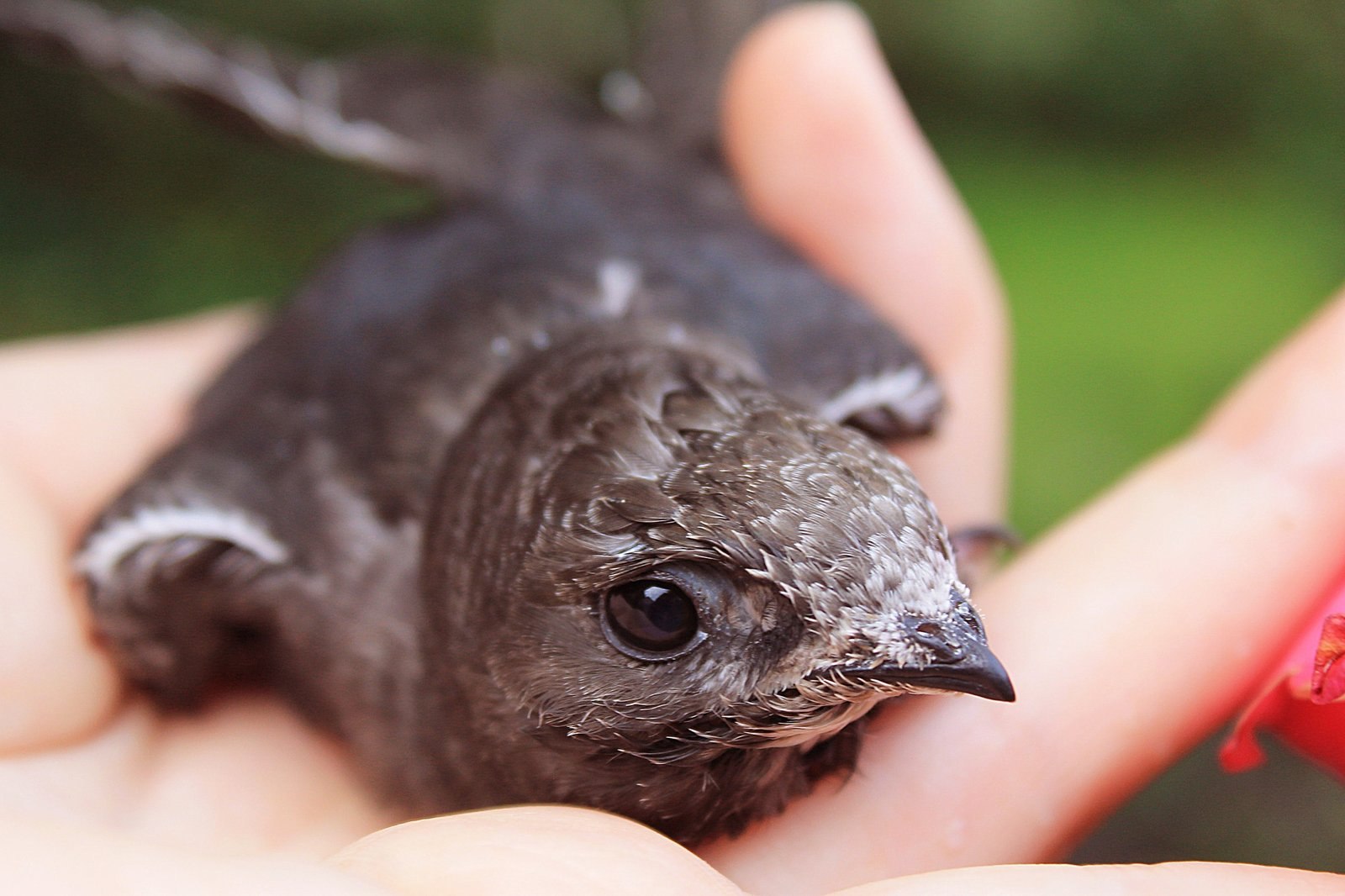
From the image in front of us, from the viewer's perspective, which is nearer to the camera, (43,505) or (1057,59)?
(43,505)

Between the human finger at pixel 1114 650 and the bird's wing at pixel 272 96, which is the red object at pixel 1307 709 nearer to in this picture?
the human finger at pixel 1114 650

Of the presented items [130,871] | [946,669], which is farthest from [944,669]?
[130,871]

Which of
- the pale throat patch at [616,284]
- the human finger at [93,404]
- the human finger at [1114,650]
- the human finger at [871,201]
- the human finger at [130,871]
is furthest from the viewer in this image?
the human finger at [871,201]

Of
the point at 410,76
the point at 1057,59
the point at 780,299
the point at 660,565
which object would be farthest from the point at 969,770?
the point at 1057,59

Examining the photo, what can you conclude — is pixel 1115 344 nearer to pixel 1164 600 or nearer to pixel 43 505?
pixel 1164 600

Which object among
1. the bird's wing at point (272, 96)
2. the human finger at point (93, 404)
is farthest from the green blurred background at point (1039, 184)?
the human finger at point (93, 404)

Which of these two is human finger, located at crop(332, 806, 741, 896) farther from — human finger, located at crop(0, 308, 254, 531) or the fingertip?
human finger, located at crop(0, 308, 254, 531)

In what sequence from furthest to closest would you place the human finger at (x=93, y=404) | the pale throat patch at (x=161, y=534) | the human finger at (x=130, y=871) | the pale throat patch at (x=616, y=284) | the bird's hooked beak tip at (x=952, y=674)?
1. the human finger at (x=93, y=404)
2. the pale throat patch at (x=616, y=284)
3. the pale throat patch at (x=161, y=534)
4. the bird's hooked beak tip at (x=952, y=674)
5. the human finger at (x=130, y=871)
